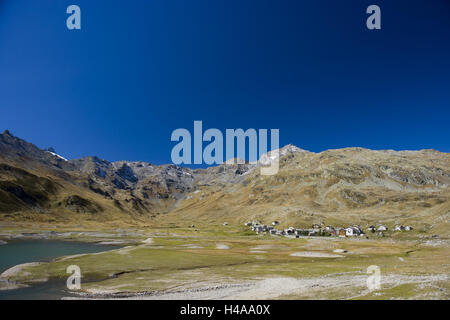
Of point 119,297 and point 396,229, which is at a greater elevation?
point 119,297

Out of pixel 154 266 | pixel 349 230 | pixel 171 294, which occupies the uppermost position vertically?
pixel 171 294

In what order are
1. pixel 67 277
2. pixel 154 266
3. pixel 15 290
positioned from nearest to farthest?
pixel 15 290 < pixel 67 277 < pixel 154 266

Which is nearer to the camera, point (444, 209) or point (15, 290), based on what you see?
point (15, 290)
